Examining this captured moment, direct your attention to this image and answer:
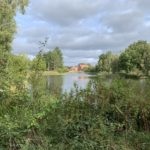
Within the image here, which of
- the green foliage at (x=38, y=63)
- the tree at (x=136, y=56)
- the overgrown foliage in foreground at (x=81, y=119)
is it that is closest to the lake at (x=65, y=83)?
the overgrown foliage in foreground at (x=81, y=119)

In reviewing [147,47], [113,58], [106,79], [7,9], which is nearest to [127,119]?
[106,79]

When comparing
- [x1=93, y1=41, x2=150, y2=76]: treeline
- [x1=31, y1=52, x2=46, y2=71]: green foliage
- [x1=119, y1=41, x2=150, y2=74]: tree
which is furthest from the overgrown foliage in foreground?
[x1=119, y1=41, x2=150, y2=74]: tree

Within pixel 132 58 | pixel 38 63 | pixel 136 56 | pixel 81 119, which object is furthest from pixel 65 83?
pixel 136 56

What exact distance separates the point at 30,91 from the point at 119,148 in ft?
6.96

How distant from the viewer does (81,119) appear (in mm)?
5859

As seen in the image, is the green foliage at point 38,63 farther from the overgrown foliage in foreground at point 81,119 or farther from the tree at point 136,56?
the tree at point 136,56

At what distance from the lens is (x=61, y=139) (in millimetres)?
5496

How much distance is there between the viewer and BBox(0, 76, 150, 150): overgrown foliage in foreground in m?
5.31

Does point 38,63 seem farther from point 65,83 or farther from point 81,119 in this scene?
point 65,83

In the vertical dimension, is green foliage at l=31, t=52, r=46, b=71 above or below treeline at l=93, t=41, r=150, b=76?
below

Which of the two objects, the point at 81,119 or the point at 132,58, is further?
the point at 132,58

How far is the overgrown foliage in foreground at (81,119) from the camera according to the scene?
5.31 metres

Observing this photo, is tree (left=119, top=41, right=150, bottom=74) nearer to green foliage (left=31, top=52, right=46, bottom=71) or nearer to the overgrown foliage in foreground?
green foliage (left=31, top=52, right=46, bottom=71)

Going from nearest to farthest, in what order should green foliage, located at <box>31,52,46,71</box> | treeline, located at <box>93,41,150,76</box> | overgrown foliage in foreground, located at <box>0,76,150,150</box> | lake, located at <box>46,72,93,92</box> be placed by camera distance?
overgrown foliage in foreground, located at <box>0,76,150,150</box> < green foliage, located at <box>31,52,46,71</box> < lake, located at <box>46,72,93,92</box> < treeline, located at <box>93,41,150,76</box>
